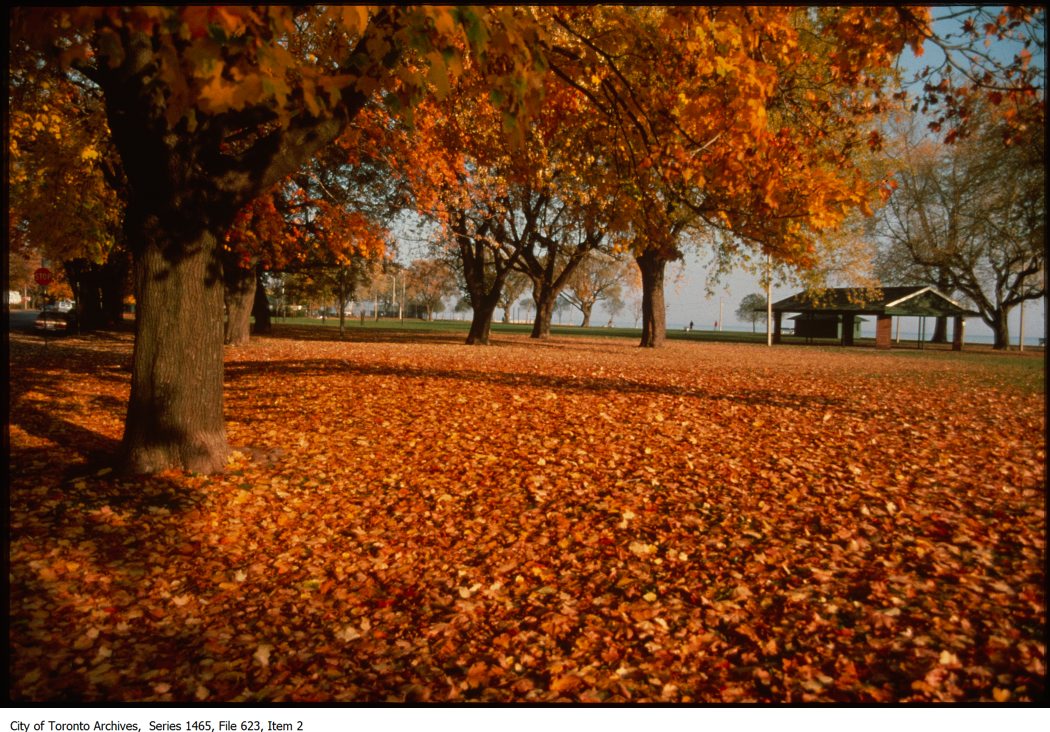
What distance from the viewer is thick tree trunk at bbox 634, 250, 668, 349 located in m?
29.8

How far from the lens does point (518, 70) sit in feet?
13.3

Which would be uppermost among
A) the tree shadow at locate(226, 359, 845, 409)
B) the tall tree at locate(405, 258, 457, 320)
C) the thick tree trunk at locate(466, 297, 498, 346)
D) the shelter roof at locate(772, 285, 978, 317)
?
the tall tree at locate(405, 258, 457, 320)

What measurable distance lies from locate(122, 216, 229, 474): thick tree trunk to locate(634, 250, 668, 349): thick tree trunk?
2499 cm

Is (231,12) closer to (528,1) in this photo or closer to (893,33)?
(528,1)

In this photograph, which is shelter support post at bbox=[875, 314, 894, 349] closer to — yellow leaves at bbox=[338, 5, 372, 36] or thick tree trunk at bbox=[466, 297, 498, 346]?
thick tree trunk at bbox=[466, 297, 498, 346]

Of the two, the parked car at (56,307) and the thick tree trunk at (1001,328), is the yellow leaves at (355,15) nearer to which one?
the parked car at (56,307)

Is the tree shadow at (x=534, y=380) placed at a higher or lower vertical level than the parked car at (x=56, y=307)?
lower

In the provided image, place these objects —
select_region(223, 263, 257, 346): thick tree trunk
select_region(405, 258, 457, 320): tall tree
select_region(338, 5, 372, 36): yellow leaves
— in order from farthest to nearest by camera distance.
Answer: select_region(405, 258, 457, 320): tall tree
select_region(223, 263, 257, 346): thick tree trunk
select_region(338, 5, 372, 36): yellow leaves

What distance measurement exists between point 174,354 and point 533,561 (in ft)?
14.4

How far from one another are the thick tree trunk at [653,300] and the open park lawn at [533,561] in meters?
21.1

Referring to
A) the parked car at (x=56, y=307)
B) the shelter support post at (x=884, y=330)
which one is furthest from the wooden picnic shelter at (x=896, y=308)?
the parked car at (x=56, y=307)

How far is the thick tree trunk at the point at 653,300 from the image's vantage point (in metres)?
29.8

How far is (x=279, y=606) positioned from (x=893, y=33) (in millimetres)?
7966

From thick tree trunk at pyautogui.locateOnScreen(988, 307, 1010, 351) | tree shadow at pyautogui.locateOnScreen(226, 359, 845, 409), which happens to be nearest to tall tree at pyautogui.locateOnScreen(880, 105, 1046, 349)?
thick tree trunk at pyautogui.locateOnScreen(988, 307, 1010, 351)
